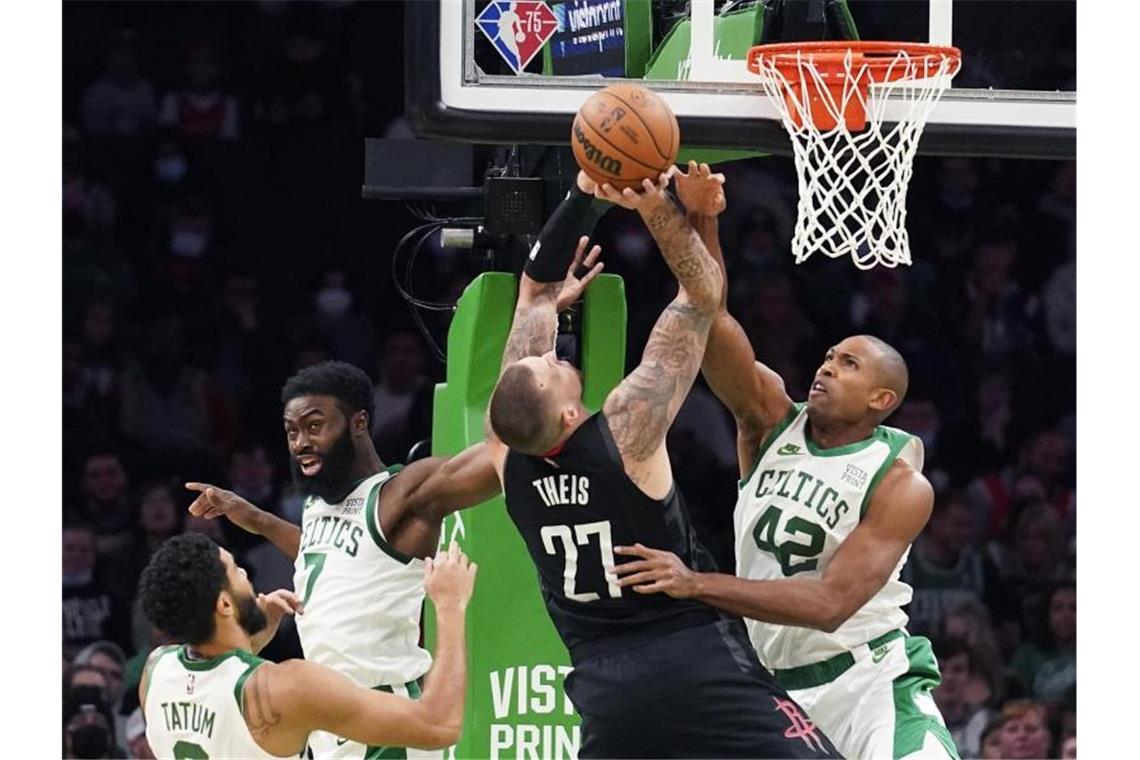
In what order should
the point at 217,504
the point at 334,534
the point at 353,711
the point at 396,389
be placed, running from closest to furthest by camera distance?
the point at 353,711 < the point at 334,534 < the point at 217,504 < the point at 396,389

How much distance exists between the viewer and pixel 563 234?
533 centimetres

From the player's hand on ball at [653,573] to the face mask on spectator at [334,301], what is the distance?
502 centimetres

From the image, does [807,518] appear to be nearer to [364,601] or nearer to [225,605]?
[364,601]

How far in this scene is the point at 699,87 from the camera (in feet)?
18.6

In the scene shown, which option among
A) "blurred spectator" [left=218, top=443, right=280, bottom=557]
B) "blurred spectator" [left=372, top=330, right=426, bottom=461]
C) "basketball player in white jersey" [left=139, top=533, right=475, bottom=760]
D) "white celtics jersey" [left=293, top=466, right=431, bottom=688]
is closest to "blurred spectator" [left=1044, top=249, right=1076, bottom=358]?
"blurred spectator" [left=372, top=330, right=426, bottom=461]

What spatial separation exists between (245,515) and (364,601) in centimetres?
72

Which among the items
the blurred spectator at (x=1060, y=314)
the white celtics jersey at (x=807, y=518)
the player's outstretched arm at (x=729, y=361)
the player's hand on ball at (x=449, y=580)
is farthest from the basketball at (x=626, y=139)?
the blurred spectator at (x=1060, y=314)

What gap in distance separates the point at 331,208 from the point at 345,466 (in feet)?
12.6

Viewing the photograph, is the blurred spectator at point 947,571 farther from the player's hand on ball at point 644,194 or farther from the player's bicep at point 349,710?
the player's bicep at point 349,710

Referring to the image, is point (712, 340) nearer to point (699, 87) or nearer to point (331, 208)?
point (699, 87)

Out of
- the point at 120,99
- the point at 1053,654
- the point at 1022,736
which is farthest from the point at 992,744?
the point at 120,99

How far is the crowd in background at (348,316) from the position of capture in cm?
934

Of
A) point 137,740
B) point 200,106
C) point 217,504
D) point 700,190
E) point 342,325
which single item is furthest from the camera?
point 200,106
